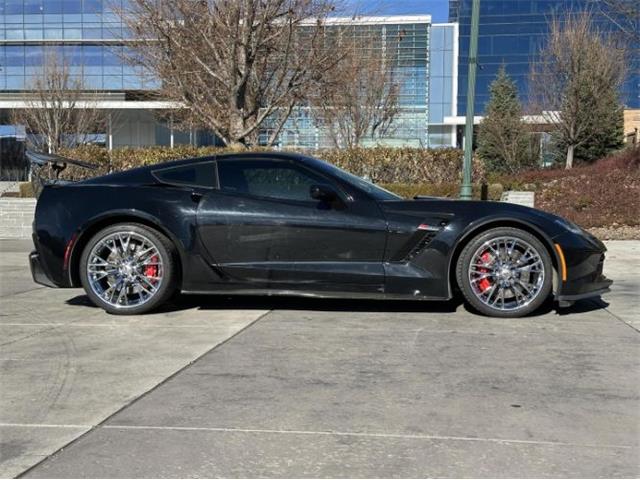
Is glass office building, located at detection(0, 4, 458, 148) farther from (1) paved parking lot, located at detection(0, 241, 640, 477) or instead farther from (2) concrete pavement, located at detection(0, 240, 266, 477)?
(1) paved parking lot, located at detection(0, 241, 640, 477)

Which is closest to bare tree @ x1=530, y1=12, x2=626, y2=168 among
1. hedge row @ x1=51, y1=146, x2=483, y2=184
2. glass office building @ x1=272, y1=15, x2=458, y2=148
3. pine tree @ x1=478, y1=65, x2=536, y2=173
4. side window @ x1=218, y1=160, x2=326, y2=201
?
pine tree @ x1=478, y1=65, x2=536, y2=173

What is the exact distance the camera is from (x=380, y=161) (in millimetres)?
16250

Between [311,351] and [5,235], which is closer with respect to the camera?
[311,351]

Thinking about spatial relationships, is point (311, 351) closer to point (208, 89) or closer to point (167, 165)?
point (167, 165)

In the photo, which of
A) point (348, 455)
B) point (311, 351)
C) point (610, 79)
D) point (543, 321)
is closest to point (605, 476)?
point (348, 455)

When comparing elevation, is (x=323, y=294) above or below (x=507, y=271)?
below

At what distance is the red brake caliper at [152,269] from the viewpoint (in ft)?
20.2

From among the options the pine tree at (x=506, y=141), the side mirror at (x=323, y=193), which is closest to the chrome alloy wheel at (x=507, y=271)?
the side mirror at (x=323, y=193)

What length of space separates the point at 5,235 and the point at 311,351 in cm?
1208

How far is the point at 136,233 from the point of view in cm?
616

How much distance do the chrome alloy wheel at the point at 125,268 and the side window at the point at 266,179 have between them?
0.92 metres

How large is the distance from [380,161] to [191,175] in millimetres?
10320

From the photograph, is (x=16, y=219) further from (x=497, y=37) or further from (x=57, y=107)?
(x=497, y=37)

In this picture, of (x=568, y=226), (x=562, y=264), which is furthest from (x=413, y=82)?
(x=562, y=264)
